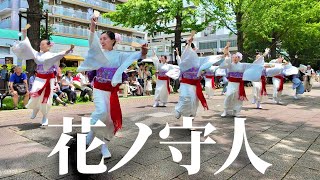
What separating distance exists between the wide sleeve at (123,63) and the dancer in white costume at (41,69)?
220 cm

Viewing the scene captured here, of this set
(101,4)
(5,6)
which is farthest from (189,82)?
(101,4)

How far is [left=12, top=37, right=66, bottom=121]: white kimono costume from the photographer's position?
6145 millimetres

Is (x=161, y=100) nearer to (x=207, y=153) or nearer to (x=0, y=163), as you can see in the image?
(x=207, y=153)

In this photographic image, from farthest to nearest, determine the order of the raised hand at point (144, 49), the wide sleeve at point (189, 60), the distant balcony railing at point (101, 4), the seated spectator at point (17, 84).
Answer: the distant balcony railing at point (101, 4) < the seated spectator at point (17, 84) < the wide sleeve at point (189, 60) < the raised hand at point (144, 49)

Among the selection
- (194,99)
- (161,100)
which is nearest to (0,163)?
(194,99)

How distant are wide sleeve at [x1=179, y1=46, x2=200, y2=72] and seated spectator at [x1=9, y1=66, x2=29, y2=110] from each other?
545 cm

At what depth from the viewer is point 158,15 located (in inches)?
685

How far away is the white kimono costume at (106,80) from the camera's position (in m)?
4.19

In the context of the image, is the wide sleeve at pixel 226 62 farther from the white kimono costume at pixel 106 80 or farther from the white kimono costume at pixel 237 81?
the white kimono costume at pixel 106 80

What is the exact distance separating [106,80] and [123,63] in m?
0.36

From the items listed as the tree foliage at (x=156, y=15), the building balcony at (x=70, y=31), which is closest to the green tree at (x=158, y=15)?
the tree foliage at (x=156, y=15)

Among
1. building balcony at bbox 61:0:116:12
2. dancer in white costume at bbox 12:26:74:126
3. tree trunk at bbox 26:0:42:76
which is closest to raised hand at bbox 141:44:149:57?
dancer in white costume at bbox 12:26:74:126

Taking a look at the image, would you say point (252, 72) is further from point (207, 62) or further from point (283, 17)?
point (283, 17)

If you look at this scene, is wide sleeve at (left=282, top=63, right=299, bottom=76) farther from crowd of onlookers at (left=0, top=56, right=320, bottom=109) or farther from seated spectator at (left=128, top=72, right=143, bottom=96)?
seated spectator at (left=128, top=72, right=143, bottom=96)
